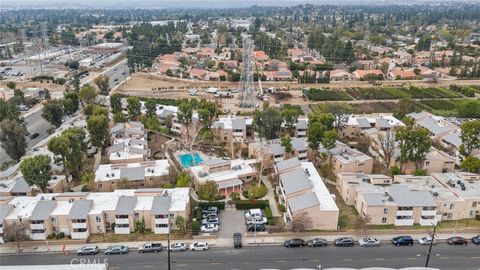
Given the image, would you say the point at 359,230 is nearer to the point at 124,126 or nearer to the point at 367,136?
the point at 367,136

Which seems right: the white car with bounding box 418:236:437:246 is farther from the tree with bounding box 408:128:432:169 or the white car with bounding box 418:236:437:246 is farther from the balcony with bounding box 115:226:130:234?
the balcony with bounding box 115:226:130:234

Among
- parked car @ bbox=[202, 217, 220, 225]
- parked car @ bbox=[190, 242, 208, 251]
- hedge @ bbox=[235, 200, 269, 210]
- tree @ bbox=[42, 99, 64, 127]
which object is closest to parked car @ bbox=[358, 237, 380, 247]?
hedge @ bbox=[235, 200, 269, 210]

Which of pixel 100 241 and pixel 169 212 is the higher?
pixel 169 212

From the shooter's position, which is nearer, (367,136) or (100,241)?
(100,241)

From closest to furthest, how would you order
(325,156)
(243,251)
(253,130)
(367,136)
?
(243,251) → (325,156) → (367,136) → (253,130)

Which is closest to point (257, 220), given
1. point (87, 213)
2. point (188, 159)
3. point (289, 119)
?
point (87, 213)

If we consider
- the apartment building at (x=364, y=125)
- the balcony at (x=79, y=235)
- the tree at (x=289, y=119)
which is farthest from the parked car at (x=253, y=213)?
the apartment building at (x=364, y=125)

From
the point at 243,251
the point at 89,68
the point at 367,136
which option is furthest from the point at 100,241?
the point at 89,68
